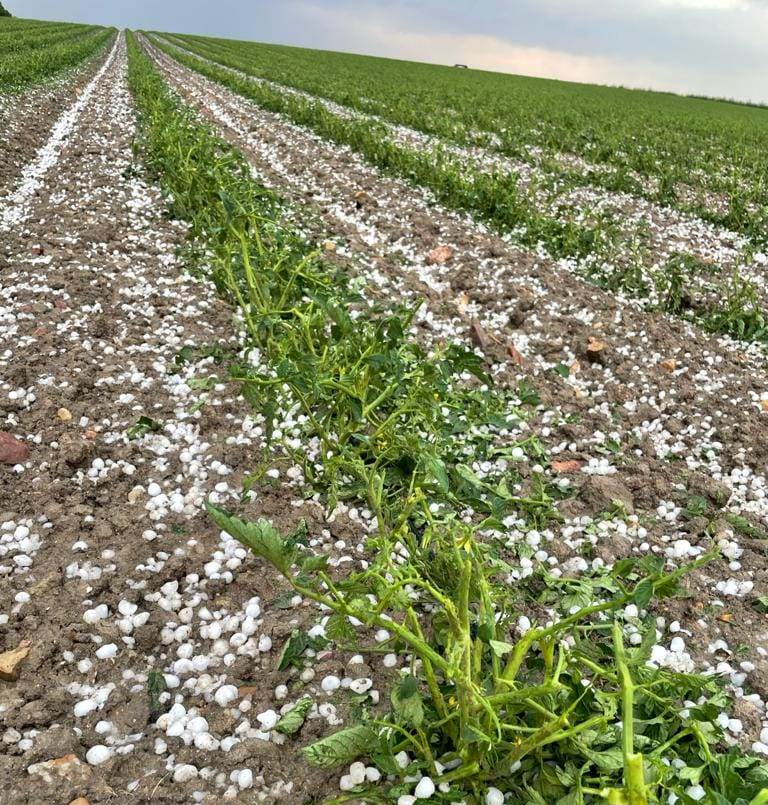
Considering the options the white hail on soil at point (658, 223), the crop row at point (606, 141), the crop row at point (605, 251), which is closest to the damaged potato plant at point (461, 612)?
the crop row at point (605, 251)

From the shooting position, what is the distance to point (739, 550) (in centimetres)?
314

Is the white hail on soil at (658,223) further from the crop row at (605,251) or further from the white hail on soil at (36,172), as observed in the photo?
the white hail on soil at (36,172)

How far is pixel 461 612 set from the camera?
1918 mm

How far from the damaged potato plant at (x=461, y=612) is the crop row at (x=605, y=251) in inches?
99.9

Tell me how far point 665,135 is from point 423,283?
46.4 ft

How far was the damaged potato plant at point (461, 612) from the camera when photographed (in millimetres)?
1784

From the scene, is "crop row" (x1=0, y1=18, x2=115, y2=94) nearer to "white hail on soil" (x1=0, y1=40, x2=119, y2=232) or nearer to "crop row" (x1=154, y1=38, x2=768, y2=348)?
"white hail on soil" (x1=0, y1=40, x2=119, y2=232)

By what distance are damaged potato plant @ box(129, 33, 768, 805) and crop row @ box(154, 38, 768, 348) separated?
2.54 meters

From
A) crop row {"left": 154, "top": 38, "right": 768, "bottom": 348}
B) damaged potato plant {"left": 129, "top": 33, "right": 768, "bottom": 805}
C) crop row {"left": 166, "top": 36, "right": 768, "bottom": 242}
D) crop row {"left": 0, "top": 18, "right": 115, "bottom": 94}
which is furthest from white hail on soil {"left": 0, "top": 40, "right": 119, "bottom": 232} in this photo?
crop row {"left": 166, "top": 36, "right": 768, "bottom": 242}

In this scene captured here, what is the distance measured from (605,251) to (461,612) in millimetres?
5925

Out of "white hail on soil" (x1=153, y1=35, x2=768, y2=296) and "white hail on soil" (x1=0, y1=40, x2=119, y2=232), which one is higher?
"white hail on soil" (x1=153, y1=35, x2=768, y2=296)

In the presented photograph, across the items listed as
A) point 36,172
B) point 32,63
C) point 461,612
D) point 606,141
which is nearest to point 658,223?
point 606,141

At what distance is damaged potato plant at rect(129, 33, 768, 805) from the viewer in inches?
70.2

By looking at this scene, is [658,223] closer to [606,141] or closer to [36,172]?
[606,141]
